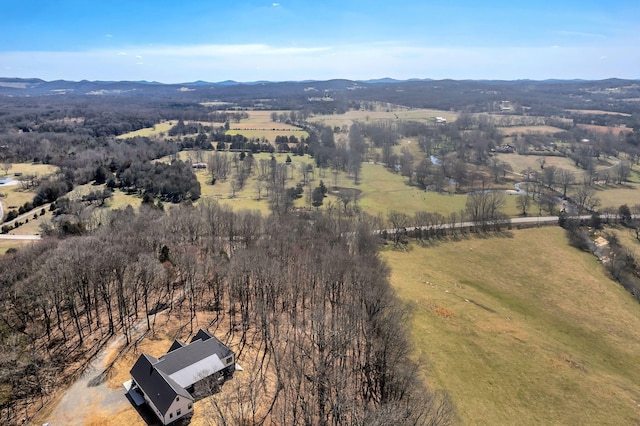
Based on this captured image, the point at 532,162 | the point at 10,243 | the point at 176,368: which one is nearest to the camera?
the point at 176,368

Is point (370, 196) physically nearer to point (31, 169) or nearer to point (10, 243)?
point (10, 243)

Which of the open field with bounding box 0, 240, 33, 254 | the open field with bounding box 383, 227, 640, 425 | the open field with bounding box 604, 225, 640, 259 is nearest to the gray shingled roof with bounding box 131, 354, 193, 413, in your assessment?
the open field with bounding box 383, 227, 640, 425

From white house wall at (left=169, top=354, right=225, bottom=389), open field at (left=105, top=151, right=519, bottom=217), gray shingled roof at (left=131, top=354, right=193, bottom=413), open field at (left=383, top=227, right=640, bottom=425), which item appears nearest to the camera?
gray shingled roof at (left=131, top=354, right=193, bottom=413)

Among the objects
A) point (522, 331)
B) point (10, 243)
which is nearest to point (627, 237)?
point (522, 331)

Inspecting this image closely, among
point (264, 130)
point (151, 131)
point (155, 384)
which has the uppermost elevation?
point (264, 130)

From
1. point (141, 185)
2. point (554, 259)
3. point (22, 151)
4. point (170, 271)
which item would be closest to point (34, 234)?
point (141, 185)

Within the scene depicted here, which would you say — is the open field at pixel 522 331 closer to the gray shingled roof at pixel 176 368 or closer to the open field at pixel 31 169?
the gray shingled roof at pixel 176 368

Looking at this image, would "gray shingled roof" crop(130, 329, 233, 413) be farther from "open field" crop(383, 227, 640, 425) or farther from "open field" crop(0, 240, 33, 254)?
"open field" crop(0, 240, 33, 254)

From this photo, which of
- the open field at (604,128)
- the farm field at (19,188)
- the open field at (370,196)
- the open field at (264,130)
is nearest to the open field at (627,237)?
the open field at (370,196)
